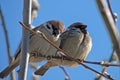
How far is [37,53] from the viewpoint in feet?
11.0

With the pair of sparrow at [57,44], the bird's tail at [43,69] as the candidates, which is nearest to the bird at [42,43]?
the pair of sparrow at [57,44]

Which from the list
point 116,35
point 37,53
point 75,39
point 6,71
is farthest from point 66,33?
point 116,35

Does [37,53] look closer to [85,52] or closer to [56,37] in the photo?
[56,37]

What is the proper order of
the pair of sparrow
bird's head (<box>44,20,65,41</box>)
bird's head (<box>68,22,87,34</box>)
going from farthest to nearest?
bird's head (<box>68,22,87,34</box>) → bird's head (<box>44,20,65,41</box>) → the pair of sparrow

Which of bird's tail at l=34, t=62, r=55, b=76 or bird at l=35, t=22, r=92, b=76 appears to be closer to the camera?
bird at l=35, t=22, r=92, b=76

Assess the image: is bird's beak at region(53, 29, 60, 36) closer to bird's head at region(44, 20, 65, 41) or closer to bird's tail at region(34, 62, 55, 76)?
bird's head at region(44, 20, 65, 41)

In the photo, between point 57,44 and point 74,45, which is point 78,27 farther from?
point 57,44

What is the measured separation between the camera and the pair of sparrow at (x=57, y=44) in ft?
10.8

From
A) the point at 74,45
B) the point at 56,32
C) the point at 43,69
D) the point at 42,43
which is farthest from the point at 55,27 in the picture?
the point at 43,69

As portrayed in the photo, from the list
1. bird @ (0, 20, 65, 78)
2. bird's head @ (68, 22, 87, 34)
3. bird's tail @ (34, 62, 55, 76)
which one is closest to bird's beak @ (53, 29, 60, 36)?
bird @ (0, 20, 65, 78)

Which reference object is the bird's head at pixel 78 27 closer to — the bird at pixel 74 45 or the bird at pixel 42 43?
the bird at pixel 74 45

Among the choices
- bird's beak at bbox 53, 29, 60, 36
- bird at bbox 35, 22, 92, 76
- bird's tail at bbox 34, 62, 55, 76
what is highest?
bird's beak at bbox 53, 29, 60, 36

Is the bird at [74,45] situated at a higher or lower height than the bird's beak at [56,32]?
lower

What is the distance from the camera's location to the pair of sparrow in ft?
10.8
